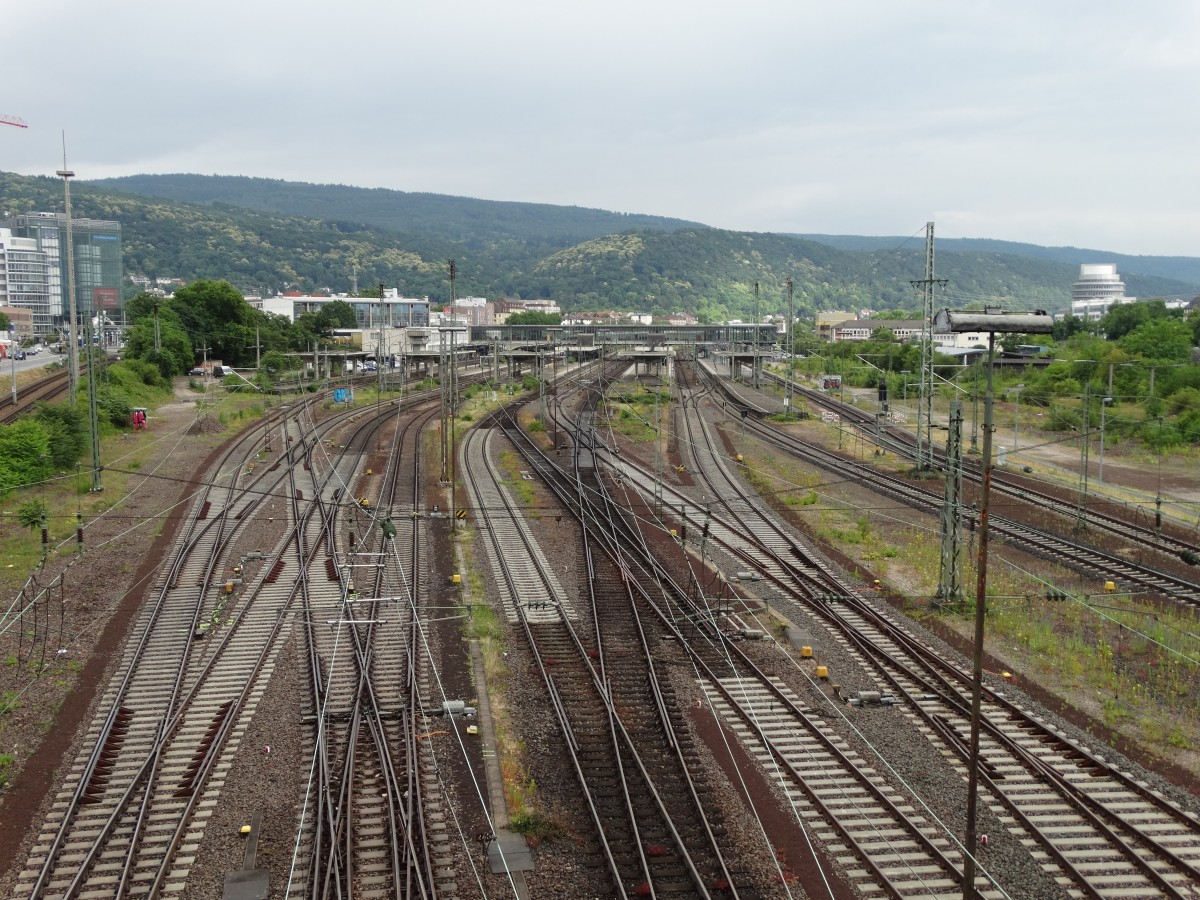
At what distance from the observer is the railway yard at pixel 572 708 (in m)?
10.0

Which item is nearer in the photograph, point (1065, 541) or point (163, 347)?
point (1065, 541)


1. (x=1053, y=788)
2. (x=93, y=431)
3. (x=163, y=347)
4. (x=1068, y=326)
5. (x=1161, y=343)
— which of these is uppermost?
(x=1068, y=326)

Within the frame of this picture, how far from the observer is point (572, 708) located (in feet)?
45.1

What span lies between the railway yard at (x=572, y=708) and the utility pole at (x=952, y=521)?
2.15 ft

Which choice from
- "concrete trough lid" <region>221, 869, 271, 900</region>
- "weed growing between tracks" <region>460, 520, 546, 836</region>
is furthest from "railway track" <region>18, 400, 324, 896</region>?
"weed growing between tracks" <region>460, 520, 546, 836</region>

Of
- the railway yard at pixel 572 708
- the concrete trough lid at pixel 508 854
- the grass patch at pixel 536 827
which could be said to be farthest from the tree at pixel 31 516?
the concrete trough lid at pixel 508 854

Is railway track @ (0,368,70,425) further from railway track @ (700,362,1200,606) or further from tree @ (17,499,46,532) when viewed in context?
railway track @ (700,362,1200,606)

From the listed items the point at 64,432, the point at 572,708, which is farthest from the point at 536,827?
the point at 64,432

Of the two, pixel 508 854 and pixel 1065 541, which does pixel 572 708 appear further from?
pixel 1065 541

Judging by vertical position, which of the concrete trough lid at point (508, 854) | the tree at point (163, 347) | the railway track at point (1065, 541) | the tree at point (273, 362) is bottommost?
the concrete trough lid at point (508, 854)

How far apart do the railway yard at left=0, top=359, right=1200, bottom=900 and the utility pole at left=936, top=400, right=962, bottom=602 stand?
656 millimetres

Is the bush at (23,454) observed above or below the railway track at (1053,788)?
above

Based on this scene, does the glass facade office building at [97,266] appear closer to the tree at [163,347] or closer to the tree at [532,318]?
the tree at [163,347]

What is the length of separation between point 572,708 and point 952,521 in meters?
8.12
